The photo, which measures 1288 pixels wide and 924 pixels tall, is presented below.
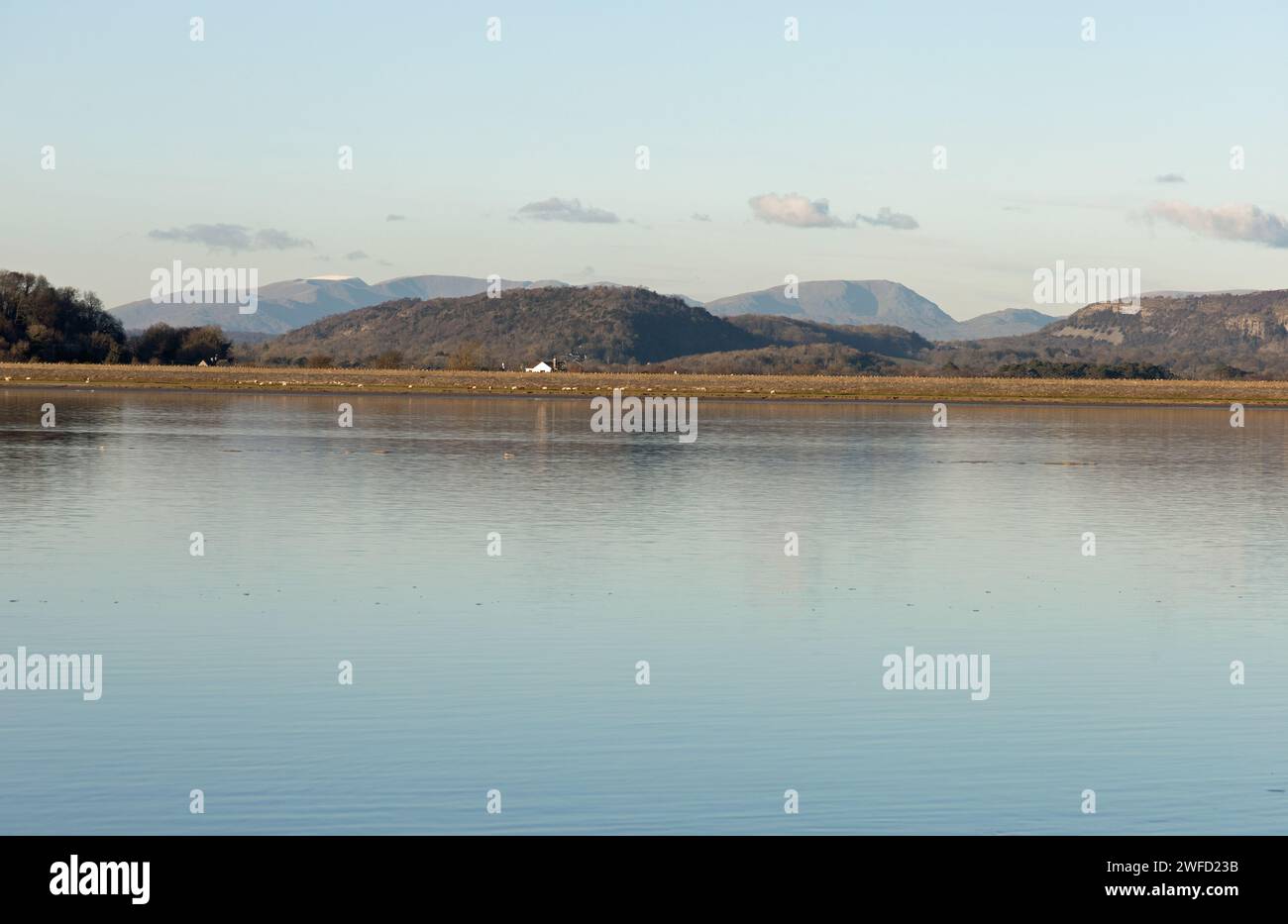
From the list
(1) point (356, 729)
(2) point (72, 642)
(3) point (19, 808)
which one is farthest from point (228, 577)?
(3) point (19, 808)

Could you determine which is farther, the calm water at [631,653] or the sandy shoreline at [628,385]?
the sandy shoreline at [628,385]

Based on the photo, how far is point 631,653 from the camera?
1848 cm

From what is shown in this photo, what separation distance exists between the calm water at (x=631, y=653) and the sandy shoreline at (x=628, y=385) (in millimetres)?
107984

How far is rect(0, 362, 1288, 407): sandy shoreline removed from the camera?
495ft

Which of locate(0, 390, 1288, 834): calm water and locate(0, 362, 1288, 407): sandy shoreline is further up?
locate(0, 362, 1288, 407): sandy shoreline

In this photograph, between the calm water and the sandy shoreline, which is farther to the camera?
the sandy shoreline

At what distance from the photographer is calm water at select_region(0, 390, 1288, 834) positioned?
12.6 m

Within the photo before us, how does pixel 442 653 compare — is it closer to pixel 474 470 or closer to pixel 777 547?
pixel 777 547

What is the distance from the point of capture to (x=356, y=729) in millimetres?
14461

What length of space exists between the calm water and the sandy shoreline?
10798 cm

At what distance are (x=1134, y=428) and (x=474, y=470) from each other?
52.9 m

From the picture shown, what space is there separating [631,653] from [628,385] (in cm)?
15008

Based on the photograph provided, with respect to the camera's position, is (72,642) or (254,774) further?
(72,642)

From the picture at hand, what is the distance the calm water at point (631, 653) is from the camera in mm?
12602
